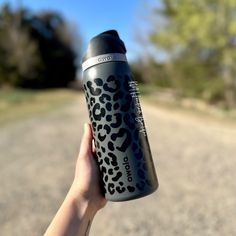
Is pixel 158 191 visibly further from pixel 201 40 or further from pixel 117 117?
pixel 201 40

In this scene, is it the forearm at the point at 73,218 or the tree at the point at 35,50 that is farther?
the tree at the point at 35,50

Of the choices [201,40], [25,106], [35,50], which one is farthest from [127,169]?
[35,50]

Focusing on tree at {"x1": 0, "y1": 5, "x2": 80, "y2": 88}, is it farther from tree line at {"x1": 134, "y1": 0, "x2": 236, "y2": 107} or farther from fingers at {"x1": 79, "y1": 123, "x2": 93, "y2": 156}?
fingers at {"x1": 79, "y1": 123, "x2": 93, "y2": 156}

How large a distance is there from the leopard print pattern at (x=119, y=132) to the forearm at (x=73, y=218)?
133mm

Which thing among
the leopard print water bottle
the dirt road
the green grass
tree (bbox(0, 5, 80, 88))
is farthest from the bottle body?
tree (bbox(0, 5, 80, 88))

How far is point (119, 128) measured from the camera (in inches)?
56.2

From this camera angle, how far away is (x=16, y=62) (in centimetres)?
3362

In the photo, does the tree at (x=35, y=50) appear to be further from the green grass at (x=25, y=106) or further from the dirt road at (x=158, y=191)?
the dirt road at (x=158, y=191)

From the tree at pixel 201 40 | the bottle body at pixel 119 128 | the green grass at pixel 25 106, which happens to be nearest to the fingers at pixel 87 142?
the bottle body at pixel 119 128

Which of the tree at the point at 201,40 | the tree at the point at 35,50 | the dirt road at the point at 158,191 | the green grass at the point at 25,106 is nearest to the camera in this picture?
the dirt road at the point at 158,191

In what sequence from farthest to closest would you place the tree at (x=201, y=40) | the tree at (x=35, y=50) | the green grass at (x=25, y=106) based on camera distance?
1. the tree at (x=35, y=50)
2. the tree at (x=201, y=40)
3. the green grass at (x=25, y=106)

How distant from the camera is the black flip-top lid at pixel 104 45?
1401 mm

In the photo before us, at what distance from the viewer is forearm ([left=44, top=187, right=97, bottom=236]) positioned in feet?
4.70

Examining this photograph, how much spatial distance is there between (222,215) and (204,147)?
8.29 ft
